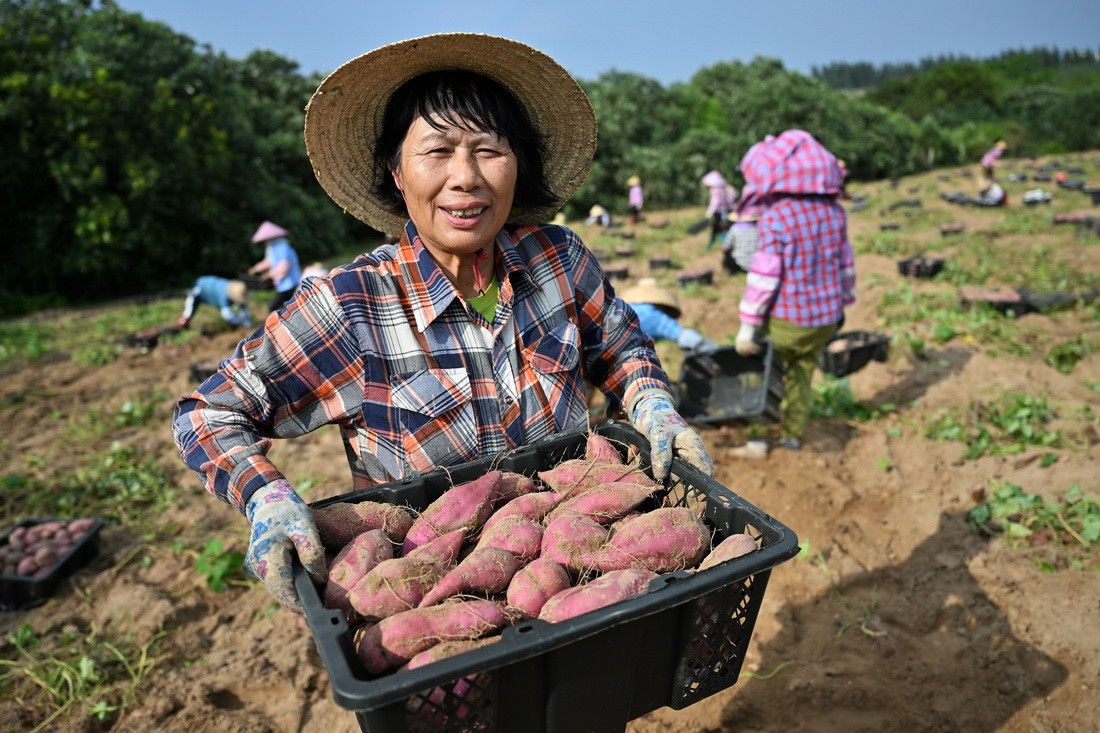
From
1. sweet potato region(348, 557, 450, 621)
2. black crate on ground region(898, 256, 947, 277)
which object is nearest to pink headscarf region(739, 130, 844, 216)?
sweet potato region(348, 557, 450, 621)

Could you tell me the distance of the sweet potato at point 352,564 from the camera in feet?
3.90

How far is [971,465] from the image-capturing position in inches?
158

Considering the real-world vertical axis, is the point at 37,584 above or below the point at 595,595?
below

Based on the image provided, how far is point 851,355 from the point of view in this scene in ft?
17.3

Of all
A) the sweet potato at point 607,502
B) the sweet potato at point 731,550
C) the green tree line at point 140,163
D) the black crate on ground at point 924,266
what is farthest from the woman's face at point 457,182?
the green tree line at point 140,163

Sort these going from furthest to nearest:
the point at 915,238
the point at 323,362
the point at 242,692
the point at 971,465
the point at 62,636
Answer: the point at 915,238 → the point at 971,465 → the point at 62,636 → the point at 242,692 → the point at 323,362

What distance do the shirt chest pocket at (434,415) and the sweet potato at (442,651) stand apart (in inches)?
22.7

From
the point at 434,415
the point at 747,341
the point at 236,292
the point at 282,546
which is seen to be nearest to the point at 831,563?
the point at 747,341

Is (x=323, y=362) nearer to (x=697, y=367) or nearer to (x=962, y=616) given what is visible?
(x=962, y=616)

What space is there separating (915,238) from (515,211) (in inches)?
491

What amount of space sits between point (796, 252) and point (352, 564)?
3.47 meters

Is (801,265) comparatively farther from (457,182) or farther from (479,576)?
(479,576)

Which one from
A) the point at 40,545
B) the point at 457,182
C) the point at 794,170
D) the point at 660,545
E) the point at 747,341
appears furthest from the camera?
the point at 747,341

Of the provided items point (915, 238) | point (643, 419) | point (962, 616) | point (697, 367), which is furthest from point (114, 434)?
point (915, 238)
